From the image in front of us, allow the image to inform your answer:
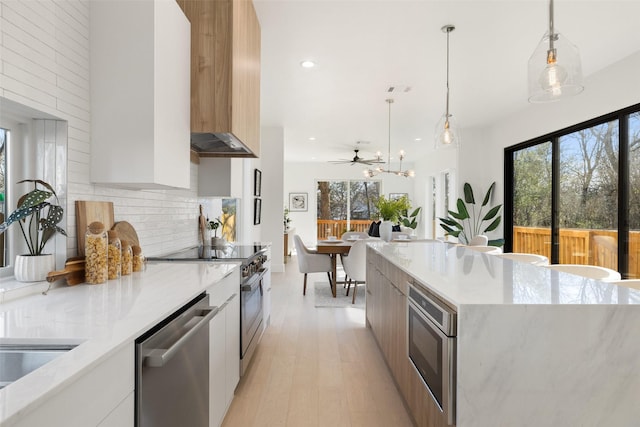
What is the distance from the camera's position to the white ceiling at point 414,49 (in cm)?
282

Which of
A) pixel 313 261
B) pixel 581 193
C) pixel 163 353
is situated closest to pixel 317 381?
pixel 163 353

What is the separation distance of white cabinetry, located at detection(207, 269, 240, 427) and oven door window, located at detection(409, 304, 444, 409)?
3.27 feet

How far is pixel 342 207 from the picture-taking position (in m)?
11.2

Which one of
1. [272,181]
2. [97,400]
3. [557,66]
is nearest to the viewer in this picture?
[97,400]

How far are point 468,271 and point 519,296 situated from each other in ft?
1.85

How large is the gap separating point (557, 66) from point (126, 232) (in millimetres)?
2497

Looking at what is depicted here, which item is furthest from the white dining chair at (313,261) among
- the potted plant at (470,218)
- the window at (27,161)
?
the window at (27,161)

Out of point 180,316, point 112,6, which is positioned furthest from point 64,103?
point 180,316

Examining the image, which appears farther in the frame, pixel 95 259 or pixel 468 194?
pixel 468 194

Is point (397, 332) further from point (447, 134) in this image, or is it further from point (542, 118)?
point (542, 118)

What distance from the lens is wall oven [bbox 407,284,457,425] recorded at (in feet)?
4.59

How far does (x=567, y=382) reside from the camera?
4.37 feet

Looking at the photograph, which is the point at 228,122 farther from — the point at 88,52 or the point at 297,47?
the point at 297,47

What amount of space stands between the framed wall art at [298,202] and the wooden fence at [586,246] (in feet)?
20.8
